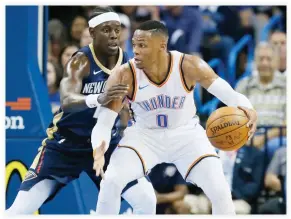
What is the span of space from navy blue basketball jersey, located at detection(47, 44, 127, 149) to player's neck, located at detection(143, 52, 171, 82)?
0.51 m

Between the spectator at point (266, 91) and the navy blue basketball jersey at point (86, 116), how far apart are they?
9.52 ft

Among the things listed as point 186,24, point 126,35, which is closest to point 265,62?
point 186,24

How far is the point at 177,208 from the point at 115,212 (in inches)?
108

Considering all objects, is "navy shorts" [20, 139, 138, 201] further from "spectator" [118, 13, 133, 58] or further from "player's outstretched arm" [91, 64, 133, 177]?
"spectator" [118, 13, 133, 58]

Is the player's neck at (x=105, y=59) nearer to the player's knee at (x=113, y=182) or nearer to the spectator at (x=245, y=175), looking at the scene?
the player's knee at (x=113, y=182)

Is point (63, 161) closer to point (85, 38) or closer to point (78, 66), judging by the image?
point (78, 66)

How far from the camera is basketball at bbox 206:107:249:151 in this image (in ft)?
22.2

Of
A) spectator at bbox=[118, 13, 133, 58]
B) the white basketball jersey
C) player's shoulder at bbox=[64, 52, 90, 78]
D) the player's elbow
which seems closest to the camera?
the white basketball jersey

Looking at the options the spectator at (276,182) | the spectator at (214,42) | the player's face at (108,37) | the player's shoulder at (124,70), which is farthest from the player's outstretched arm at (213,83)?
the spectator at (214,42)

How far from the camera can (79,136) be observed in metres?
7.30

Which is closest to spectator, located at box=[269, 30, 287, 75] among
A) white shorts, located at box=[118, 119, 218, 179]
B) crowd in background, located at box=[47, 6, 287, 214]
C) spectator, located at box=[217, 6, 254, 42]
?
crowd in background, located at box=[47, 6, 287, 214]

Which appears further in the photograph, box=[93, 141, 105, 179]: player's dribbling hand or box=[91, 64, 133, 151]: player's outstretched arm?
box=[91, 64, 133, 151]: player's outstretched arm

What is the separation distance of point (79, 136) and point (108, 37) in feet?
3.12

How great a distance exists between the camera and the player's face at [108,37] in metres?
7.21
